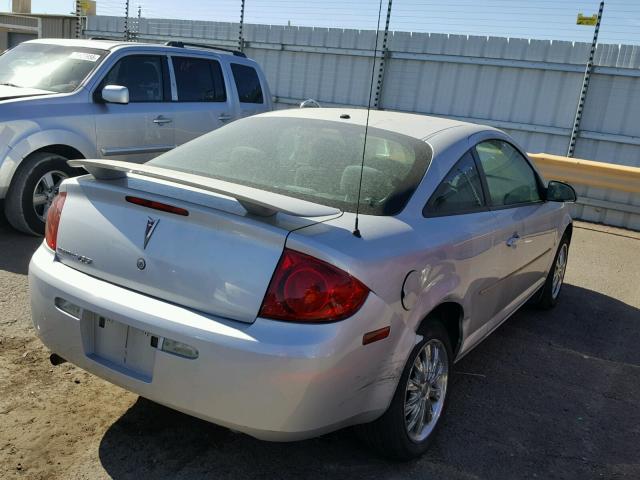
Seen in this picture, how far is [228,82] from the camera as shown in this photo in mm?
7840

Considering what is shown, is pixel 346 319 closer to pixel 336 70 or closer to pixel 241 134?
pixel 241 134

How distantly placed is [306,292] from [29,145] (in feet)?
14.4

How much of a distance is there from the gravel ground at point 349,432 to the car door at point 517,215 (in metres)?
0.57

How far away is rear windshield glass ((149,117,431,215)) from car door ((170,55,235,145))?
12.0ft

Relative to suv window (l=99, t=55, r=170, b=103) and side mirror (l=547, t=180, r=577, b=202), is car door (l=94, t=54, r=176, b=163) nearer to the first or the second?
suv window (l=99, t=55, r=170, b=103)

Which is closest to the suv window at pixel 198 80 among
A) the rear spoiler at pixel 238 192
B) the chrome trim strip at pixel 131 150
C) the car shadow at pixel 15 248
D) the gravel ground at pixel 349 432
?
the chrome trim strip at pixel 131 150

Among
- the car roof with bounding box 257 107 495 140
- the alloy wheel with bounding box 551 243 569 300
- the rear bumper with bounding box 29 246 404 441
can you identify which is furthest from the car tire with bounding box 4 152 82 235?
the alloy wheel with bounding box 551 243 569 300

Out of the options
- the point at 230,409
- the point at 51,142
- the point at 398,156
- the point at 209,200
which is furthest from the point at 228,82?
the point at 230,409

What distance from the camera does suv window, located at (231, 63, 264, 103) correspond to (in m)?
8.03

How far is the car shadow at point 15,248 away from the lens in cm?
513

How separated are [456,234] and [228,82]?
5431mm

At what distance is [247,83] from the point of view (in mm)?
8203

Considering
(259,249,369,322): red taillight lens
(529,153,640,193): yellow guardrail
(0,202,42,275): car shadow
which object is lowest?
(0,202,42,275): car shadow

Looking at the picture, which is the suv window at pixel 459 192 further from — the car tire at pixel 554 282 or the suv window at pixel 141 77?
the suv window at pixel 141 77
